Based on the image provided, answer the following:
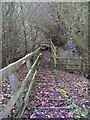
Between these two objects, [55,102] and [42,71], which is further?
[42,71]

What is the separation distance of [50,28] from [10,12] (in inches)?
300

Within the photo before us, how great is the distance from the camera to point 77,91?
215 inches

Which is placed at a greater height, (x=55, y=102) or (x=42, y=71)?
(x=55, y=102)

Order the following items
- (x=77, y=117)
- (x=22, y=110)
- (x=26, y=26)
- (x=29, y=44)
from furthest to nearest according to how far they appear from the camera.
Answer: (x=29, y=44) → (x=26, y=26) → (x=77, y=117) → (x=22, y=110)

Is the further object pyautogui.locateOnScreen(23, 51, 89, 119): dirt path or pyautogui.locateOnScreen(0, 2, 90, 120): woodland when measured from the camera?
pyautogui.locateOnScreen(23, 51, 89, 119): dirt path

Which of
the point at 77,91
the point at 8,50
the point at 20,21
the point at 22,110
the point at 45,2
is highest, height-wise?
the point at 45,2

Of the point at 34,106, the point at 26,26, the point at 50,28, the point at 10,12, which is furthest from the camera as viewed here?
the point at 50,28

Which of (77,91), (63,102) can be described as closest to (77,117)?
(63,102)

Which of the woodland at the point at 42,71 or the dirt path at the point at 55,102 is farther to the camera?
the dirt path at the point at 55,102

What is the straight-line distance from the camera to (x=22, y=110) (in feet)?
11.1

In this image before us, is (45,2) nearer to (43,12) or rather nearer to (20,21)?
(43,12)

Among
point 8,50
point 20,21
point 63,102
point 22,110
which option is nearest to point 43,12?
point 20,21

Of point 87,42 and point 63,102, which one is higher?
point 87,42

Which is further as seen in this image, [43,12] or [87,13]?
[43,12]
